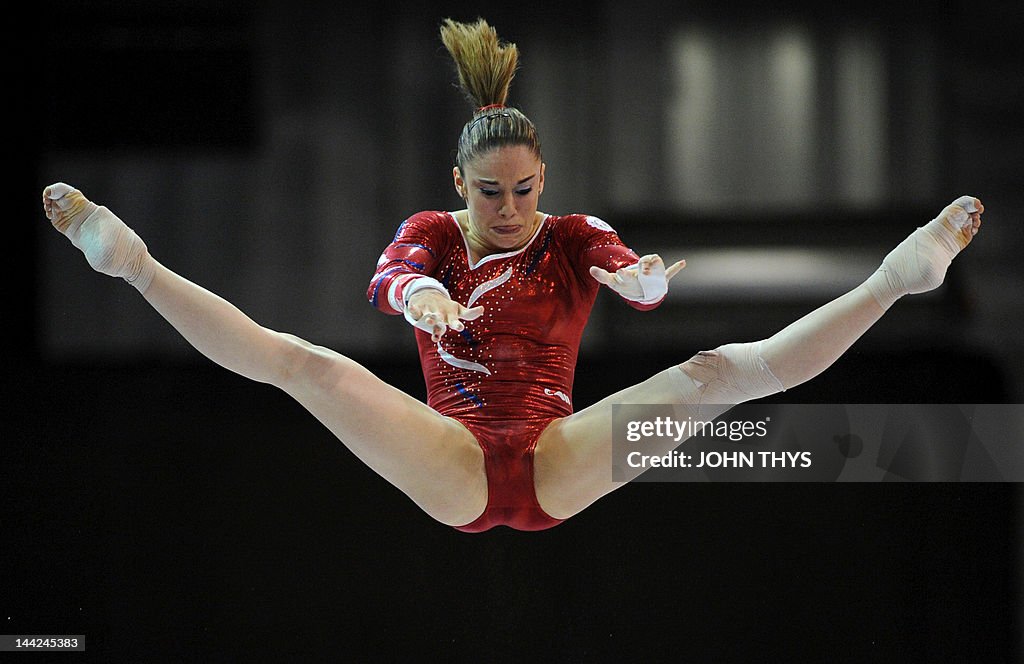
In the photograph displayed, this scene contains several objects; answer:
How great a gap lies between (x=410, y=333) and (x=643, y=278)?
4.22 feet

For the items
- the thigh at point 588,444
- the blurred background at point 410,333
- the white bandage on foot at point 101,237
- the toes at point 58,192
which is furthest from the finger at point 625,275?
the blurred background at point 410,333

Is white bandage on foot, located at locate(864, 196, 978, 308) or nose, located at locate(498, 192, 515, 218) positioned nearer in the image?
white bandage on foot, located at locate(864, 196, 978, 308)

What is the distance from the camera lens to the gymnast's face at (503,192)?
2.03m

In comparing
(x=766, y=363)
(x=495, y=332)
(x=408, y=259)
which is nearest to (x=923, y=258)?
(x=766, y=363)

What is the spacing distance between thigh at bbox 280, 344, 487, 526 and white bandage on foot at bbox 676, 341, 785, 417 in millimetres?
407

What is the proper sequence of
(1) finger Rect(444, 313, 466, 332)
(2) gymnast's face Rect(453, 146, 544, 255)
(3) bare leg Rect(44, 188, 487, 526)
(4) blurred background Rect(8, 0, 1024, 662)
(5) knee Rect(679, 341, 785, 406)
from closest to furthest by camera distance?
(1) finger Rect(444, 313, 466, 332), (3) bare leg Rect(44, 188, 487, 526), (5) knee Rect(679, 341, 785, 406), (2) gymnast's face Rect(453, 146, 544, 255), (4) blurred background Rect(8, 0, 1024, 662)

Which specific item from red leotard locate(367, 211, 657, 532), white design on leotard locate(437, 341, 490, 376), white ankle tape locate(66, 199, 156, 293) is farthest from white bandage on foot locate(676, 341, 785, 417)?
white ankle tape locate(66, 199, 156, 293)

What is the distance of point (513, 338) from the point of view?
2.14 m

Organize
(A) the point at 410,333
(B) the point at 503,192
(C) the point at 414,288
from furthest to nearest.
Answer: (A) the point at 410,333 < (B) the point at 503,192 < (C) the point at 414,288

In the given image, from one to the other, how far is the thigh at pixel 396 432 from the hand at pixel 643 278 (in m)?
0.40

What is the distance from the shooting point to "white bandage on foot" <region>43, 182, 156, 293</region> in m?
1.83

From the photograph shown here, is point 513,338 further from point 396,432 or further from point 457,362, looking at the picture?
Answer: point 396,432

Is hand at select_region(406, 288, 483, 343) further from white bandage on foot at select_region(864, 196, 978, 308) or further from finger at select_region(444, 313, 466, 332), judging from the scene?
white bandage on foot at select_region(864, 196, 978, 308)

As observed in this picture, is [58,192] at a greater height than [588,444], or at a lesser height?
greater
